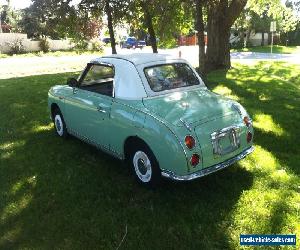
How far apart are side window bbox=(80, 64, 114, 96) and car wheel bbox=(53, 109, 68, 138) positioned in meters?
1.12

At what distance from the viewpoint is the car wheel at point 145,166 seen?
5154 mm

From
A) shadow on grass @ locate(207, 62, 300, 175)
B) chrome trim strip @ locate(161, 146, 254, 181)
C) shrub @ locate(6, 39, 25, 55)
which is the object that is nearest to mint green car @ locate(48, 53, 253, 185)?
chrome trim strip @ locate(161, 146, 254, 181)

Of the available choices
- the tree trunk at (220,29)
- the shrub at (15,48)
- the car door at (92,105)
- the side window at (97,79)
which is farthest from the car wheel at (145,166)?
the shrub at (15,48)

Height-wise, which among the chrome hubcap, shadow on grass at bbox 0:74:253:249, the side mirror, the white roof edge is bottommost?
shadow on grass at bbox 0:74:253:249

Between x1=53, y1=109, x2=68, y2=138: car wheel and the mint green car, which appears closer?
the mint green car

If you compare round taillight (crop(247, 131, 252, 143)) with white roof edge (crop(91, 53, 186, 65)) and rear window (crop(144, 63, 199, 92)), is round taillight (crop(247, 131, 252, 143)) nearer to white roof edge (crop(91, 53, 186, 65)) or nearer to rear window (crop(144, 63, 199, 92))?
rear window (crop(144, 63, 199, 92))

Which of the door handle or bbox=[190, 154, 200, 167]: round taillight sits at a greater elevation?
the door handle

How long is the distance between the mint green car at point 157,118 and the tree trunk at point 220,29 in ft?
32.8

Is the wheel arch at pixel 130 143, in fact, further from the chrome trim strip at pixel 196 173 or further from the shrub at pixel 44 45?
the shrub at pixel 44 45

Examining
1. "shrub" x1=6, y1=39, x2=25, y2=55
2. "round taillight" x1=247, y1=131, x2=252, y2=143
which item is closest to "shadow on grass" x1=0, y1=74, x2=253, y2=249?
"round taillight" x1=247, y1=131, x2=252, y2=143

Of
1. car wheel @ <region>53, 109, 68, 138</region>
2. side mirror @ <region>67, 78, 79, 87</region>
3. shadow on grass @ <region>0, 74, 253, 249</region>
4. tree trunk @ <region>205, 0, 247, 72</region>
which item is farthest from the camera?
tree trunk @ <region>205, 0, 247, 72</region>

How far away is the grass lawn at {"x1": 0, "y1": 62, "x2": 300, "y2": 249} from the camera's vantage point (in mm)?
4418

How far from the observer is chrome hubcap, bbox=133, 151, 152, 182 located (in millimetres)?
5316

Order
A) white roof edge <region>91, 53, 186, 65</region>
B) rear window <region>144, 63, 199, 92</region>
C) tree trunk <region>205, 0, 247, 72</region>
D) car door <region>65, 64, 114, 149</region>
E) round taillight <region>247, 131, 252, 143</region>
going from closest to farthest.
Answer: round taillight <region>247, 131, 252, 143</region> → rear window <region>144, 63, 199, 92</region> → white roof edge <region>91, 53, 186, 65</region> → car door <region>65, 64, 114, 149</region> → tree trunk <region>205, 0, 247, 72</region>
